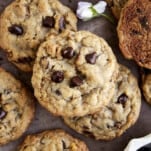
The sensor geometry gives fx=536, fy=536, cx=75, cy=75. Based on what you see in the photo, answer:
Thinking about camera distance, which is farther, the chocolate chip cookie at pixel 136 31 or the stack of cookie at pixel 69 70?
the chocolate chip cookie at pixel 136 31

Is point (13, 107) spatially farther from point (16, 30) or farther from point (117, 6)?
point (117, 6)

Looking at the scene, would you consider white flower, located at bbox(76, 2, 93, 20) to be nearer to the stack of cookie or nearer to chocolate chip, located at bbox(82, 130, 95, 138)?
the stack of cookie

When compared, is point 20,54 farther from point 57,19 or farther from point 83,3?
point 83,3

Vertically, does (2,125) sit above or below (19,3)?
below

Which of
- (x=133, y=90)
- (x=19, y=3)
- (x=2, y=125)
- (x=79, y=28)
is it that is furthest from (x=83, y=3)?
(x=2, y=125)

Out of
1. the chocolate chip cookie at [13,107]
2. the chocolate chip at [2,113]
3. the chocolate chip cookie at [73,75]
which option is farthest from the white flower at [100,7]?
the chocolate chip at [2,113]

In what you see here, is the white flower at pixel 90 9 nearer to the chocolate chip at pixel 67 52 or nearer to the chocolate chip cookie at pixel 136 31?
the chocolate chip cookie at pixel 136 31

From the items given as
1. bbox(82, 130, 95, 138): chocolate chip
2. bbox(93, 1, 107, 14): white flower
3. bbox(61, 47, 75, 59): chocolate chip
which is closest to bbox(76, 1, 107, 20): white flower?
bbox(93, 1, 107, 14): white flower
